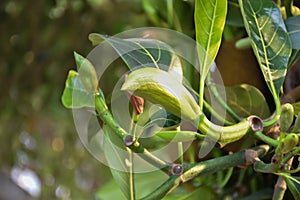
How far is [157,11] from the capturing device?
1.35 ft

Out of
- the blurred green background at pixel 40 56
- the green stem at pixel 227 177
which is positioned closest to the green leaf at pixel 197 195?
the green stem at pixel 227 177

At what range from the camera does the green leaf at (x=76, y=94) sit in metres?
0.25

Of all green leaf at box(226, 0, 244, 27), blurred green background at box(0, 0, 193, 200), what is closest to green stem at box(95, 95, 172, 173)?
green leaf at box(226, 0, 244, 27)

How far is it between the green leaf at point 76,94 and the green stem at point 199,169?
0.17ft

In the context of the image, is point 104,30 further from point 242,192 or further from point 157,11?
point 242,192

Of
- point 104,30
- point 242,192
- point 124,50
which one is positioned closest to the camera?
point 124,50

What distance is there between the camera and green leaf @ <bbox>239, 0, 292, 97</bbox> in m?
0.24

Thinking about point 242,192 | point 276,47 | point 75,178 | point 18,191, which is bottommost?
point 75,178

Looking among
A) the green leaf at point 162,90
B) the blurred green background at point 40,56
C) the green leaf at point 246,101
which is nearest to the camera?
the green leaf at point 162,90

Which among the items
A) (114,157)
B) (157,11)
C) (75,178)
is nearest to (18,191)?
(75,178)

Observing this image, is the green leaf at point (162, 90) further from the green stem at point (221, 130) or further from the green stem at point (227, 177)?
the green stem at point (227, 177)

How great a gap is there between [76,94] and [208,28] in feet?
0.24

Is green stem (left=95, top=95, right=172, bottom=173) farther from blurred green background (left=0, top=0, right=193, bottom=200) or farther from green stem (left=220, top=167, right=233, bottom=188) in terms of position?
blurred green background (left=0, top=0, right=193, bottom=200)

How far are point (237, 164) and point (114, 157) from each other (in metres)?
0.06
